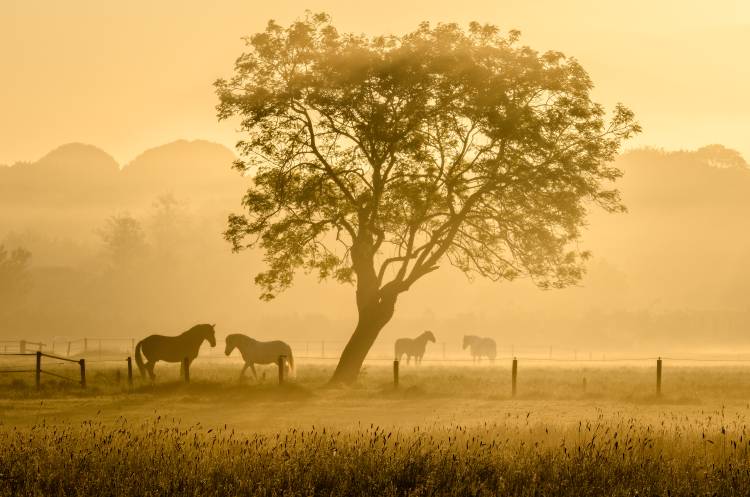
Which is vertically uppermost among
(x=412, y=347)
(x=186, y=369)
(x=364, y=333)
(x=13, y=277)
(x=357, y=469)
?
(x=13, y=277)

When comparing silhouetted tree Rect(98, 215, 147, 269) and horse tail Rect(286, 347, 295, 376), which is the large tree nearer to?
horse tail Rect(286, 347, 295, 376)

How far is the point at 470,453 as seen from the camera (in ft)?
48.3

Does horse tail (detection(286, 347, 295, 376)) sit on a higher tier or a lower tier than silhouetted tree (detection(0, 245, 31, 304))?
lower

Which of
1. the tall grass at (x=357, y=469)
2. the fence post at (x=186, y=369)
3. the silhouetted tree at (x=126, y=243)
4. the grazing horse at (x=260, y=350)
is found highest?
the silhouetted tree at (x=126, y=243)

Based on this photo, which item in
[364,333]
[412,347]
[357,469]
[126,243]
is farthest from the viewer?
[126,243]

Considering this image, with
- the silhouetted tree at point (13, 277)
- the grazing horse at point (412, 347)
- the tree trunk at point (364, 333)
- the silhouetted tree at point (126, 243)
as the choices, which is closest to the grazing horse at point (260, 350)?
the tree trunk at point (364, 333)

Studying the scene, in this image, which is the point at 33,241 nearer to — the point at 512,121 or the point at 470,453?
the point at 512,121

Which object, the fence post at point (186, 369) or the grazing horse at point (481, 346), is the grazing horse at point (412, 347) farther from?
the fence post at point (186, 369)

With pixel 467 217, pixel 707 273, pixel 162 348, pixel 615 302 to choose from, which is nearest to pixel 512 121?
pixel 467 217

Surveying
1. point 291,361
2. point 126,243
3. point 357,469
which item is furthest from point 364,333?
point 126,243

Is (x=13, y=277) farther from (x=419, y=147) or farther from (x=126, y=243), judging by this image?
(x=419, y=147)

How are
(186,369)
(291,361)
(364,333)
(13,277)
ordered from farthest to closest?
1. (13,277)
2. (364,333)
3. (291,361)
4. (186,369)

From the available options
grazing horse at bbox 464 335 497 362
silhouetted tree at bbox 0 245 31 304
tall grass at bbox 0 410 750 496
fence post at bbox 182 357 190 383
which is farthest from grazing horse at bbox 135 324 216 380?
silhouetted tree at bbox 0 245 31 304

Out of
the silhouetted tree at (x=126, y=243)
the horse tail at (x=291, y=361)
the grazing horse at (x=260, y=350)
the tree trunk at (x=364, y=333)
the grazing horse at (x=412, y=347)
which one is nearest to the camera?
the horse tail at (x=291, y=361)
